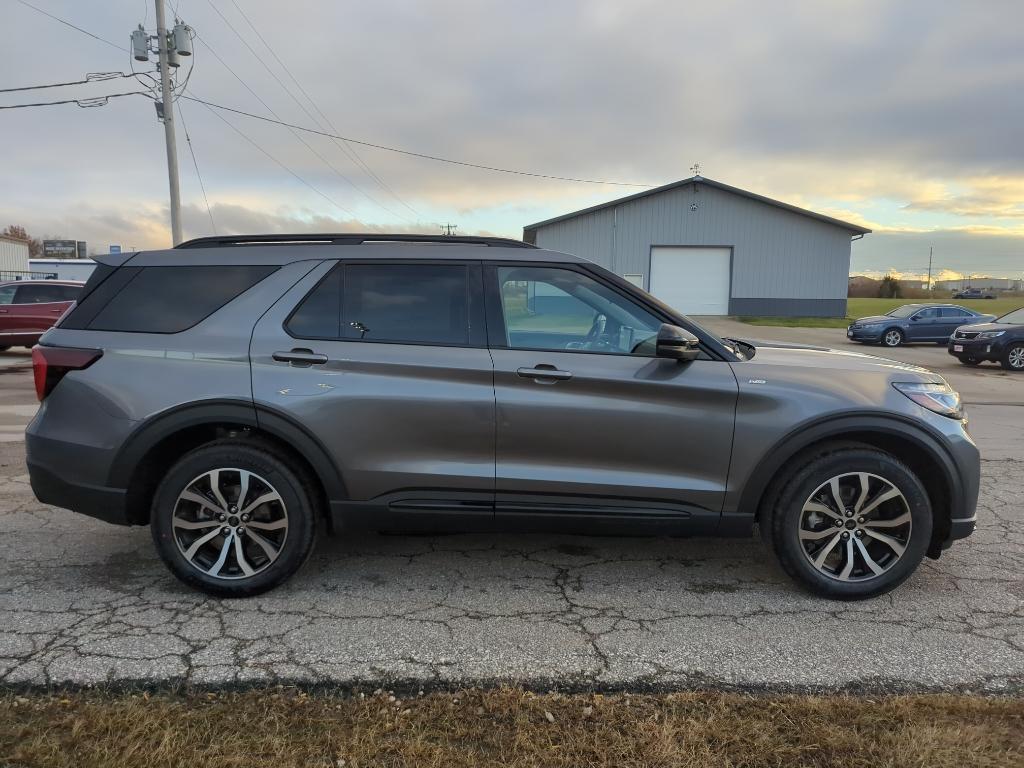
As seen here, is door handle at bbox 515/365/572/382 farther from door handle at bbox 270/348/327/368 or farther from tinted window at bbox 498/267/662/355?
door handle at bbox 270/348/327/368

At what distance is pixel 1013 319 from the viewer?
1611 cm

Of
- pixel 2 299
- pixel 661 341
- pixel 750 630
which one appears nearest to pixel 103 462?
pixel 661 341

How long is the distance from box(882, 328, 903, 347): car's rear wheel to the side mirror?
2102 cm

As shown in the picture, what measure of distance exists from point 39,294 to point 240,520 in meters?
15.3

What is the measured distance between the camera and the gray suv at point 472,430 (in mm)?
3379

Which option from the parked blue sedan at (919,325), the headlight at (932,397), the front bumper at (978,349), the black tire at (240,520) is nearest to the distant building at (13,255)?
the parked blue sedan at (919,325)

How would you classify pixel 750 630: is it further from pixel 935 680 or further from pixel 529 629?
pixel 529 629

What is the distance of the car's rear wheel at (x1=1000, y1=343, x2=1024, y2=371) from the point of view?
15.3 metres

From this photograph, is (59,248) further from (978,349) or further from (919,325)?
(978,349)

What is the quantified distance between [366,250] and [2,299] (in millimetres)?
15705

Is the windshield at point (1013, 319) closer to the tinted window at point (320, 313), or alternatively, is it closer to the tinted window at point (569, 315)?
the tinted window at point (569, 315)

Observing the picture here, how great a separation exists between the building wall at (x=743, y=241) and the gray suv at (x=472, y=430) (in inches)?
1120

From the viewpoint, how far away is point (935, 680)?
2812mm

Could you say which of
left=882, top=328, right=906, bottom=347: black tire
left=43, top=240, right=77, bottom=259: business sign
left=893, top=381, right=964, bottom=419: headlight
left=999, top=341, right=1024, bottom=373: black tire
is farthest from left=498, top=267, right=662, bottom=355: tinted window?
left=43, top=240, right=77, bottom=259: business sign
